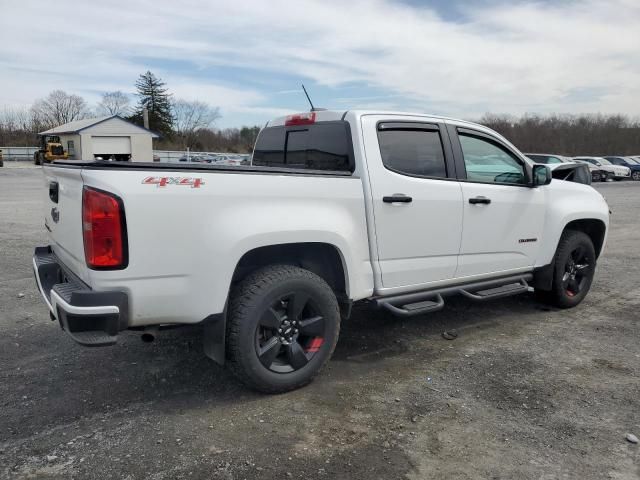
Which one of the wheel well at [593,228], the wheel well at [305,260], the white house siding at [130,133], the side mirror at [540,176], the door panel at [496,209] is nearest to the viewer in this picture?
the wheel well at [305,260]

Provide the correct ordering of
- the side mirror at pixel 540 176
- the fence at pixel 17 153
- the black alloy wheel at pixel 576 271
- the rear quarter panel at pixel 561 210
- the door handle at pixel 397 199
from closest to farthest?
the door handle at pixel 397 199 → the side mirror at pixel 540 176 → the rear quarter panel at pixel 561 210 → the black alloy wheel at pixel 576 271 → the fence at pixel 17 153

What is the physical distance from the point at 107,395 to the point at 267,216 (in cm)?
168

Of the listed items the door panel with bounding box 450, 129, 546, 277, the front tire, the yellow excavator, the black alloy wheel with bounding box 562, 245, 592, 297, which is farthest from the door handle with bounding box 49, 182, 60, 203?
the yellow excavator

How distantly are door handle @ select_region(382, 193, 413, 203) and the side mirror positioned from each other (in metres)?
1.70

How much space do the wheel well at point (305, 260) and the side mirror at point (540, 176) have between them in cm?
235

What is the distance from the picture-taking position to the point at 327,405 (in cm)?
366

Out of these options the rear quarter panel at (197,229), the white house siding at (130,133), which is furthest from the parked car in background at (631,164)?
the rear quarter panel at (197,229)

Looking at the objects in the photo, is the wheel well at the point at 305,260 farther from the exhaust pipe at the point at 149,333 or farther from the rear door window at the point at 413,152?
the rear door window at the point at 413,152

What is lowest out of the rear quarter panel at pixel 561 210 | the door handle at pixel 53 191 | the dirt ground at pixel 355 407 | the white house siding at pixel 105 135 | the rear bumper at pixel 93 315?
the dirt ground at pixel 355 407

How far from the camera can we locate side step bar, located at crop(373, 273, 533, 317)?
13.8 ft

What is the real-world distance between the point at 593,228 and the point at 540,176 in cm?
148

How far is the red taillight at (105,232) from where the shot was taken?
303 cm

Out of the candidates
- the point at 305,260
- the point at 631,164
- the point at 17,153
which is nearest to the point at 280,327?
the point at 305,260

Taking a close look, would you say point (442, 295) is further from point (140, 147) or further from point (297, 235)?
point (140, 147)
